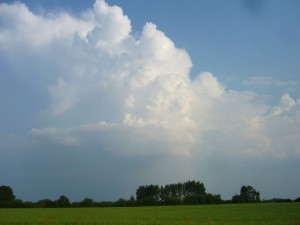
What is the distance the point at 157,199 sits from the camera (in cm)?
13288

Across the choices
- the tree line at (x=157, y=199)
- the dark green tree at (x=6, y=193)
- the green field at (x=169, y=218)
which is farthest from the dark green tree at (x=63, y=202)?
the green field at (x=169, y=218)

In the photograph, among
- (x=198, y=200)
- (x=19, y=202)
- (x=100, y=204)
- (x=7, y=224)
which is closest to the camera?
(x=7, y=224)

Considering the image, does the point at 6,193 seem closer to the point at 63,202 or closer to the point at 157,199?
the point at 63,202

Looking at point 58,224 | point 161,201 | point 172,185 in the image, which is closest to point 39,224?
point 58,224

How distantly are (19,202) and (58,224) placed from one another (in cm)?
8822

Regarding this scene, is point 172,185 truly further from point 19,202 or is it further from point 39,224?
point 39,224

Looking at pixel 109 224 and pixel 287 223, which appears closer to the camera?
pixel 287 223

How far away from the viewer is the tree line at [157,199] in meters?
117

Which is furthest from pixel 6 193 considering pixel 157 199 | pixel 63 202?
pixel 157 199

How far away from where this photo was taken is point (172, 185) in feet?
526

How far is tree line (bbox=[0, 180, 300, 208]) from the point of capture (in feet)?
384

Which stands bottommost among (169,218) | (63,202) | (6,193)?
(169,218)

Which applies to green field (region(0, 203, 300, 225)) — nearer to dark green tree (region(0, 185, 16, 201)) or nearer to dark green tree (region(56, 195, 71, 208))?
dark green tree (region(56, 195, 71, 208))

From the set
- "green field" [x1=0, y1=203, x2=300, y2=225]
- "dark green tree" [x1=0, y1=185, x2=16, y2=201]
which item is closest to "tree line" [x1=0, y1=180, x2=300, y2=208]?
"dark green tree" [x1=0, y1=185, x2=16, y2=201]
